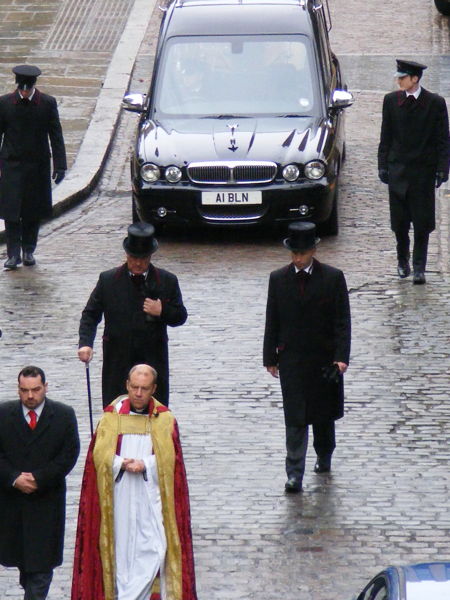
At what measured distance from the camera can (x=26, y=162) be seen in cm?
1582

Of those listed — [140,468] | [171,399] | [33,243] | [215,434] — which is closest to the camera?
[140,468]

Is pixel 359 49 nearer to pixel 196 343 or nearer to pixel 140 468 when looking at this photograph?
pixel 196 343

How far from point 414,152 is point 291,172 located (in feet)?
5.75

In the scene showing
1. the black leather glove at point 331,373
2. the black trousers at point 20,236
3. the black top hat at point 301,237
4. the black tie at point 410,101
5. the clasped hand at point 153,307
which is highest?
the black top hat at point 301,237

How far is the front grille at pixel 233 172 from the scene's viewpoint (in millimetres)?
16266

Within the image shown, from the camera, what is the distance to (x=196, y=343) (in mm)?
13562

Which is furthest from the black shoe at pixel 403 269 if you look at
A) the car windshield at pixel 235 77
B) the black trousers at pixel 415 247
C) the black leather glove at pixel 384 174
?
the car windshield at pixel 235 77

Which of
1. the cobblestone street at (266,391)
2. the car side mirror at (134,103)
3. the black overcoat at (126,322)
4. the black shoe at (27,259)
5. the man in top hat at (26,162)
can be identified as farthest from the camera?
the car side mirror at (134,103)

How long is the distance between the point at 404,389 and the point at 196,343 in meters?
1.99

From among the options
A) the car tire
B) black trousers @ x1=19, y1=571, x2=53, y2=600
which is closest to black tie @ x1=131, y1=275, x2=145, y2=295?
black trousers @ x1=19, y1=571, x2=53, y2=600

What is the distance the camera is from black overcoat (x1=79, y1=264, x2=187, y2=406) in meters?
10.3

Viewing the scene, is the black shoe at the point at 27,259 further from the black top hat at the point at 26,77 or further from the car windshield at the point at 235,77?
the car windshield at the point at 235,77

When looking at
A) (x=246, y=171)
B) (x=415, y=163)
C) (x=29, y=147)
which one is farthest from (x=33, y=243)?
(x=415, y=163)

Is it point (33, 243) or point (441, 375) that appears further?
point (33, 243)
